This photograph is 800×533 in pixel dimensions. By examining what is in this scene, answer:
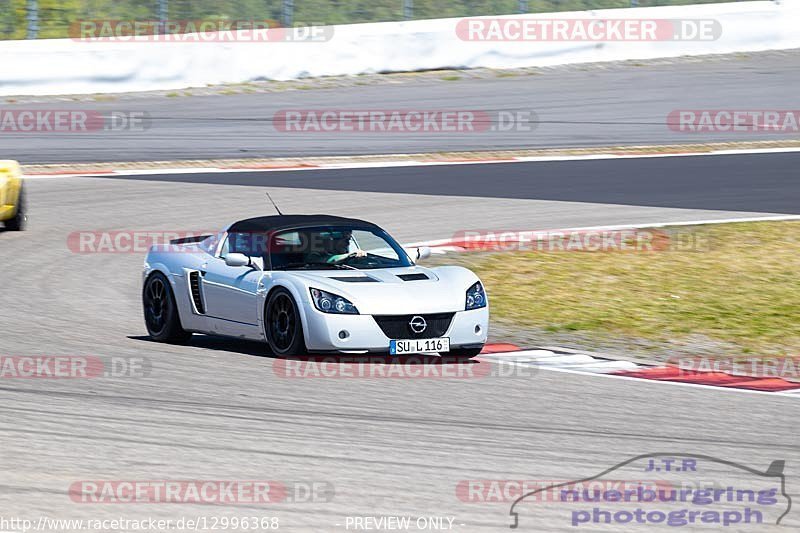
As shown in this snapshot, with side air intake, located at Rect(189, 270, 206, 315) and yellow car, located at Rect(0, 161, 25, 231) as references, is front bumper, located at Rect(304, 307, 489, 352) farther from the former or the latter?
yellow car, located at Rect(0, 161, 25, 231)

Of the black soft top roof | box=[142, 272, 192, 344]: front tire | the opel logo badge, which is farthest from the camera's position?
box=[142, 272, 192, 344]: front tire

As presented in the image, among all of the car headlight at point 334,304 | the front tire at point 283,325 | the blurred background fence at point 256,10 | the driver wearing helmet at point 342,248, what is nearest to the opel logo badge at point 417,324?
the car headlight at point 334,304

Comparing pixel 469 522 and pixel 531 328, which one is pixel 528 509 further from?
pixel 531 328

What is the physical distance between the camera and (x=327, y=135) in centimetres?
2555

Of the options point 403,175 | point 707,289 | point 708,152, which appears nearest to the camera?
point 707,289

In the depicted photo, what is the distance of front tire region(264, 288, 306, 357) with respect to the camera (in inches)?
410

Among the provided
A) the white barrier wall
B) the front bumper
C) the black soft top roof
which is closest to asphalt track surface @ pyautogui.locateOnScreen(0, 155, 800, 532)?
the front bumper

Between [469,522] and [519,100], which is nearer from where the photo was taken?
[469,522]

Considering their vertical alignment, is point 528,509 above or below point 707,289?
above

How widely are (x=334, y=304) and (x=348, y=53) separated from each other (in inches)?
755

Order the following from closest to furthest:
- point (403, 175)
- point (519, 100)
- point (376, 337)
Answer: point (376, 337), point (403, 175), point (519, 100)

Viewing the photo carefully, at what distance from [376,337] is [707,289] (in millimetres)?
4851

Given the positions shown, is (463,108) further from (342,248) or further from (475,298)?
(475,298)

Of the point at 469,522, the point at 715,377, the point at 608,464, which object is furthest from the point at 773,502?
the point at 715,377
